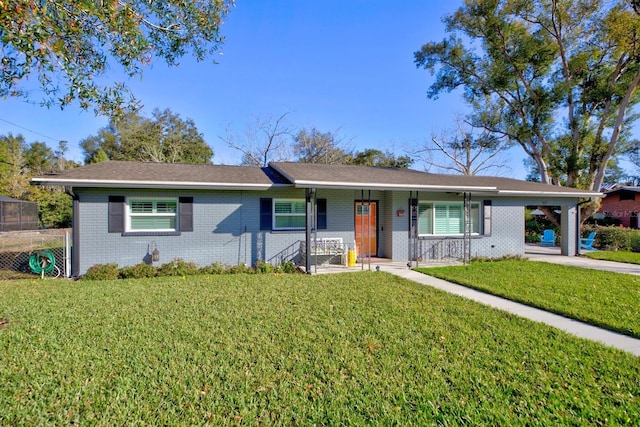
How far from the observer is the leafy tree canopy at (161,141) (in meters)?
29.4

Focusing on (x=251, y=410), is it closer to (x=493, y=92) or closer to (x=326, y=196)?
(x=326, y=196)

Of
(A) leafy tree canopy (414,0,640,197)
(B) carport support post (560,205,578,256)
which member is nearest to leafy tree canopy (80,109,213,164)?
(A) leafy tree canopy (414,0,640,197)

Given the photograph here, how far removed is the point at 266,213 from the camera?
32.7 feet

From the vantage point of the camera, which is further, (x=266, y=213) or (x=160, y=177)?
(x=266, y=213)

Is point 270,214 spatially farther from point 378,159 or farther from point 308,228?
point 378,159

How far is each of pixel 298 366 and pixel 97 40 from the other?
22.6 ft

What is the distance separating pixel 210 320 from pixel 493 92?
21.1 metres

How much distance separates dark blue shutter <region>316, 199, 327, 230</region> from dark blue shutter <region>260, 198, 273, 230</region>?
1615mm

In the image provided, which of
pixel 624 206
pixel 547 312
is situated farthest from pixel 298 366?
pixel 624 206

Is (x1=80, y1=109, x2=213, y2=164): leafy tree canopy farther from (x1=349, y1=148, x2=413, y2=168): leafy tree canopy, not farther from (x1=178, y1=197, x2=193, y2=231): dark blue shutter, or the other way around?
(x1=178, y1=197, x2=193, y2=231): dark blue shutter

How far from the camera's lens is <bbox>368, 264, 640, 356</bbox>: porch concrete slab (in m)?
4.29

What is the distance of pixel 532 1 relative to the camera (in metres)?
16.2

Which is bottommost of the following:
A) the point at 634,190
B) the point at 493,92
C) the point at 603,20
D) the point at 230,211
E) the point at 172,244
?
the point at 172,244

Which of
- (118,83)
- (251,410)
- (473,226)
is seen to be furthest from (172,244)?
(473,226)
